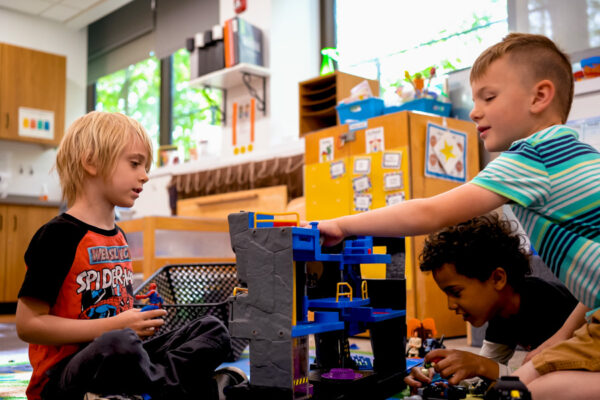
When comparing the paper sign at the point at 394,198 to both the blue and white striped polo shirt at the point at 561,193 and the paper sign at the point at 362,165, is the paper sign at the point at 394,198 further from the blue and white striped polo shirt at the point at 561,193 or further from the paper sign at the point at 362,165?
the blue and white striped polo shirt at the point at 561,193

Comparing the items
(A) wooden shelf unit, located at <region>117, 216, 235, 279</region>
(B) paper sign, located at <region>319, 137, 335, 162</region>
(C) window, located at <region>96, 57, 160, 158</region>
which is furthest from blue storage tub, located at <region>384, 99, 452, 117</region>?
(C) window, located at <region>96, 57, 160, 158</region>

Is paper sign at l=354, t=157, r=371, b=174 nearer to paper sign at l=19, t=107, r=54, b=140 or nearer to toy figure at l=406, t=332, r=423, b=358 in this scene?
toy figure at l=406, t=332, r=423, b=358

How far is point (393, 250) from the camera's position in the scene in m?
1.23

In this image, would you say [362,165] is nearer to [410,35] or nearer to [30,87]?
[410,35]

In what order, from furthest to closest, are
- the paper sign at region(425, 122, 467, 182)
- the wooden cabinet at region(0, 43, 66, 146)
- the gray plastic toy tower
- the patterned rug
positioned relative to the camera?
1. the wooden cabinet at region(0, 43, 66, 146)
2. the paper sign at region(425, 122, 467, 182)
3. the patterned rug
4. the gray plastic toy tower

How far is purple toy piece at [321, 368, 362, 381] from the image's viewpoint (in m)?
1.00

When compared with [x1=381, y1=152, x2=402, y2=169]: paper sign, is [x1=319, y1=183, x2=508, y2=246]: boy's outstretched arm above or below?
below

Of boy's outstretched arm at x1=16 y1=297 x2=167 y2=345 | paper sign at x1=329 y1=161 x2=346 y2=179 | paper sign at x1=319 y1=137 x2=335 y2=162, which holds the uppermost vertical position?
paper sign at x1=319 y1=137 x2=335 y2=162

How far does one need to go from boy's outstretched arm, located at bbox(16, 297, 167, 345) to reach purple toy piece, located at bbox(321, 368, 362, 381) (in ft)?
1.12

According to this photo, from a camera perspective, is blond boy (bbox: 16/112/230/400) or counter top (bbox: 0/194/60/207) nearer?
blond boy (bbox: 16/112/230/400)

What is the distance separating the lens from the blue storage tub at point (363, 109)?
2621 millimetres

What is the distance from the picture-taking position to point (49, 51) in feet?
18.2

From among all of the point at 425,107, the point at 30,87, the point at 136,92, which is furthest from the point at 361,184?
the point at 30,87

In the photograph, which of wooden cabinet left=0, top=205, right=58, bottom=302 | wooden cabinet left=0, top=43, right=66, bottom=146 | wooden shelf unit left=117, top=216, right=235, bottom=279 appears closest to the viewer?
wooden shelf unit left=117, top=216, right=235, bottom=279
